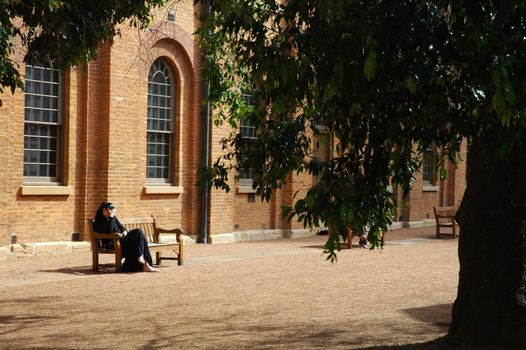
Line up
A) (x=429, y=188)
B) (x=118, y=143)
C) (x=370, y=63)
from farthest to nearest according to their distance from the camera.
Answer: (x=429, y=188), (x=118, y=143), (x=370, y=63)

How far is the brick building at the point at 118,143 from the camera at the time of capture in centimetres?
1764

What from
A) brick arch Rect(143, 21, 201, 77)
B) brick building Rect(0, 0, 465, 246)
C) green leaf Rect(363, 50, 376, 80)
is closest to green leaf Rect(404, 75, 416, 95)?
green leaf Rect(363, 50, 376, 80)

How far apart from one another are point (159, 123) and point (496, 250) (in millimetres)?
14156

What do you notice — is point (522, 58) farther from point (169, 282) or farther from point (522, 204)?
point (169, 282)

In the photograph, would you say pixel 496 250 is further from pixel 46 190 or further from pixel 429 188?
pixel 429 188

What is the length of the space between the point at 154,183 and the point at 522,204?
14082 mm

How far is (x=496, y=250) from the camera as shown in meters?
7.95

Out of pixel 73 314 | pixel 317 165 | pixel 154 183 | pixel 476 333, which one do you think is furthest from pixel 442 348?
pixel 154 183

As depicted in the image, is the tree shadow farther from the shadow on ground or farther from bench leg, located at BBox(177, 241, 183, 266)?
bench leg, located at BBox(177, 241, 183, 266)

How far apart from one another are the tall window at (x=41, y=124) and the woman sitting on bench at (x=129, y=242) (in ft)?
10.8

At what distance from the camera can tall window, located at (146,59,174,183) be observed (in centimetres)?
2095

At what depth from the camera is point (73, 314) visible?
1045 cm

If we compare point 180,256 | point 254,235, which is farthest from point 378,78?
point 254,235

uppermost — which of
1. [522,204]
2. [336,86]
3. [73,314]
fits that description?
[336,86]
